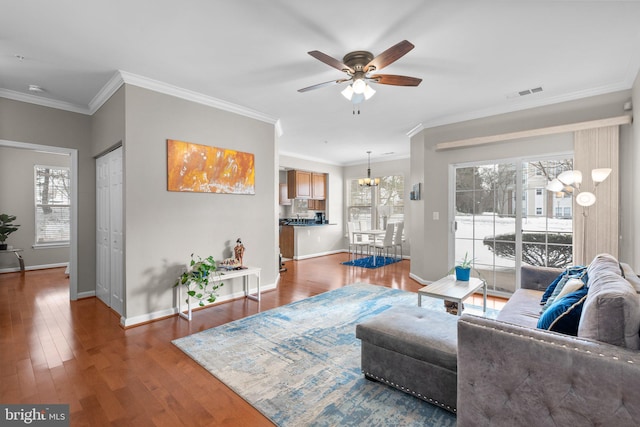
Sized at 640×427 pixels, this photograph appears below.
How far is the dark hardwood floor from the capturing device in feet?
6.42

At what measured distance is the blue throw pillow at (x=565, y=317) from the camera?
1.60 metres

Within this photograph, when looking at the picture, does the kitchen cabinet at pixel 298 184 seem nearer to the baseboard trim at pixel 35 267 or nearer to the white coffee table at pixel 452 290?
the white coffee table at pixel 452 290

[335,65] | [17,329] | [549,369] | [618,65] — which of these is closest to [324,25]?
[335,65]

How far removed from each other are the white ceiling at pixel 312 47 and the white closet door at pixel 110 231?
3.20ft

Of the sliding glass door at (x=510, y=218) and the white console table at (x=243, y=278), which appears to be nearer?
the white console table at (x=243, y=278)

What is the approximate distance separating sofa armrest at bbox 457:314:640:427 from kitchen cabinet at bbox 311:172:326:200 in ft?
23.2

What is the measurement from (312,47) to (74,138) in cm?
383

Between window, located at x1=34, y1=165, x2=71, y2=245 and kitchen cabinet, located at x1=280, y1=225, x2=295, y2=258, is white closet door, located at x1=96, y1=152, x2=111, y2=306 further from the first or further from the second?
kitchen cabinet, located at x1=280, y1=225, x2=295, y2=258

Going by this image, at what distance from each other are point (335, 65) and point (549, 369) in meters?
2.46

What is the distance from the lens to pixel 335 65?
2.57m

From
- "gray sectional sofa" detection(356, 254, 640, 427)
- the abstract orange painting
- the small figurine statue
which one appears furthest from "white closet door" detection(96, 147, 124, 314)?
"gray sectional sofa" detection(356, 254, 640, 427)

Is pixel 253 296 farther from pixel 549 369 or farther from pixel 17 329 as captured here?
pixel 549 369

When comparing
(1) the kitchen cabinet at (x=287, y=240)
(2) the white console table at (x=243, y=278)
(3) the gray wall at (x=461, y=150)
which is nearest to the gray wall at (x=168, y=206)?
(2) the white console table at (x=243, y=278)

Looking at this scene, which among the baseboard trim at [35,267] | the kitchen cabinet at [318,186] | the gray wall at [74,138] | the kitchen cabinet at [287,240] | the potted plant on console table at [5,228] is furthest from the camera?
the kitchen cabinet at [318,186]
